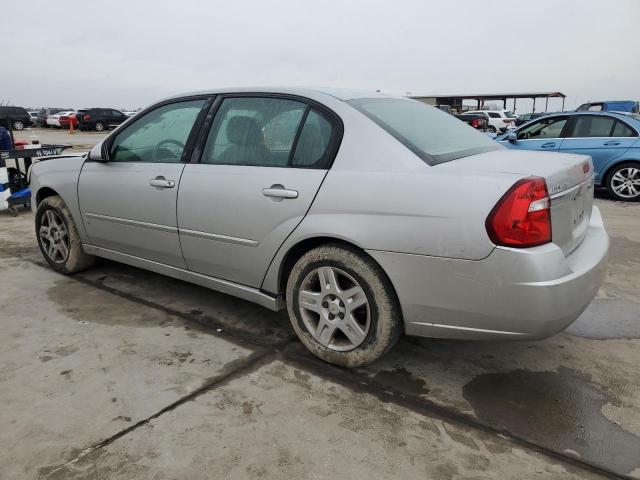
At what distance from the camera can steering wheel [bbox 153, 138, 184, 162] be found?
3.36 meters

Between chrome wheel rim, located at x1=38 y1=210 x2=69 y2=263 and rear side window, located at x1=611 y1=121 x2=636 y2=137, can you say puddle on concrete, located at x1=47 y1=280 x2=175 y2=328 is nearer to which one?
chrome wheel rim, located at x1=38 y1=210 x2=69 y2=263

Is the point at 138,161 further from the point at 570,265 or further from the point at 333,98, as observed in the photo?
the point at 570,265

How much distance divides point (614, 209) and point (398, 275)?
256 inches

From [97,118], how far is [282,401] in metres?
33.7

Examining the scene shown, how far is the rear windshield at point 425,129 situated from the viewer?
261 cm

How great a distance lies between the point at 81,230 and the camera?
410 centimetres

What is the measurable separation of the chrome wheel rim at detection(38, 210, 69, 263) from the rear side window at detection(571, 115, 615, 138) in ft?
26.2

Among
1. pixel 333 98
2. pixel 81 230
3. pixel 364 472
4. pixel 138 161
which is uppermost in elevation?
pixel 333 98

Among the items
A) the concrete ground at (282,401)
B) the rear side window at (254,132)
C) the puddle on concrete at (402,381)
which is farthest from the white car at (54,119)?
the puddle on concrete at (402,381)

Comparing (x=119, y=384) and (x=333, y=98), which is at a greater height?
(x=333, y=98)

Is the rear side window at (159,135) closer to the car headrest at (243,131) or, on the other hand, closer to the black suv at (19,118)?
the car headrest at (243,131)

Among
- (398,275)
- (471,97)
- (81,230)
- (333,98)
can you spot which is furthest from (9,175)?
(471,97)

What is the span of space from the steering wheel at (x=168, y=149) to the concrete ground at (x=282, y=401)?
1.08 metres

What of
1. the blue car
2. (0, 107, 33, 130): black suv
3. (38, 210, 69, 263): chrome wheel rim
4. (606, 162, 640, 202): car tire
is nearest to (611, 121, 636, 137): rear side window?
the blue car
